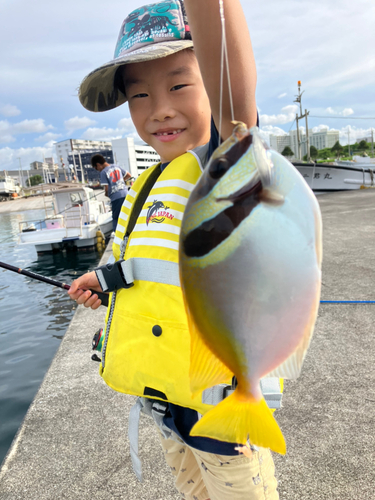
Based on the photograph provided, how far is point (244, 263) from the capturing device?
0.77 meters

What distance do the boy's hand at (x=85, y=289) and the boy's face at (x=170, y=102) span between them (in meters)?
0.69

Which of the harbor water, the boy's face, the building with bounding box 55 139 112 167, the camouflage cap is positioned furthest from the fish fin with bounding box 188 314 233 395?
the building with bounding box 55 139 112 167

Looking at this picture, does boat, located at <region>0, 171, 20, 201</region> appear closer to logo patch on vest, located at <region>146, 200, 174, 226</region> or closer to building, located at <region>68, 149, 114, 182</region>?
building, located at <region>68, 149, 114, 182</region>

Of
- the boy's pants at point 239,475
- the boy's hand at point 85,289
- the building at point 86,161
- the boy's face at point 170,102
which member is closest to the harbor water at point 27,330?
the boy's hand at point 85,289

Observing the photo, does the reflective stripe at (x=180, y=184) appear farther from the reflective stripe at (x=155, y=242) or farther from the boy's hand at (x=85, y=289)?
the boy's hand at (x=85, y=289)

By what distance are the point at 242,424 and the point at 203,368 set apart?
0.16 metres

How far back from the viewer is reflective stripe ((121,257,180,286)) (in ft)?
4.24

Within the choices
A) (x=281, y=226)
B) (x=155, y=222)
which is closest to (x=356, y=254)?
(x=155, y=222)

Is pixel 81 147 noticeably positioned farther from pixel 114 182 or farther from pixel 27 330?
pixel 27 330

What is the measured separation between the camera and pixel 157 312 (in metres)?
1.30

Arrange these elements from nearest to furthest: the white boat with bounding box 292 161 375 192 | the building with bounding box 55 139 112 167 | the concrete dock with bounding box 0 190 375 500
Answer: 1. the concrete dock with bounding box 0 190 375 500
2. the white boat with bounding box 292 161 375 192
3. the building with bounding box 55 139 112 167

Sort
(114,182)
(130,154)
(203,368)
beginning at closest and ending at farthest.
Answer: (203,368), (114,182), (130,154)

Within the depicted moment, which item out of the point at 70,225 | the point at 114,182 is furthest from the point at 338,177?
the point at 114,182

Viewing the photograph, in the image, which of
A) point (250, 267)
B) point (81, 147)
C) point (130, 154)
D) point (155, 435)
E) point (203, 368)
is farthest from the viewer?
point (81, 147)
